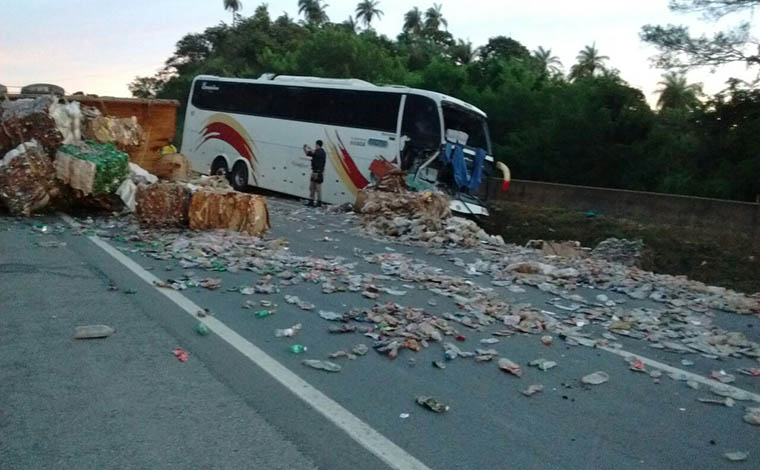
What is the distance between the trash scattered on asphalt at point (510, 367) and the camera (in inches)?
231

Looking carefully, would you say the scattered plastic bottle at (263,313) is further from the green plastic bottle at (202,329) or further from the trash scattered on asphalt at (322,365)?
the trash scattered on asphalt at (322,365)

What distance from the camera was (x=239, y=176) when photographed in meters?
24.6

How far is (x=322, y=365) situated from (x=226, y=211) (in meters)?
7.30

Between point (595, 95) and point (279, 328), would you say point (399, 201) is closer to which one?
point (279, 328)

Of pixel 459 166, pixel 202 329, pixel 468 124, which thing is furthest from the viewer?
pixel 468 124

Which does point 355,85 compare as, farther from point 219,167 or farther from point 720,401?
point 720,401

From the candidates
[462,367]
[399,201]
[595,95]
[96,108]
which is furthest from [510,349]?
[595,95]

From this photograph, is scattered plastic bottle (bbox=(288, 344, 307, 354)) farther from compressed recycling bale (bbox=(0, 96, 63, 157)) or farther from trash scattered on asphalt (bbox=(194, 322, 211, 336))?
compressed recycling bale (bbox=(0, 96, 63, 157))

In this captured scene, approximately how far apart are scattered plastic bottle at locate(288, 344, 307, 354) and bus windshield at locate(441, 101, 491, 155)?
12980mm

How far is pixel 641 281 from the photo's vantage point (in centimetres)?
1065

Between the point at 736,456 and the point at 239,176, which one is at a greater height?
the point at 736,456

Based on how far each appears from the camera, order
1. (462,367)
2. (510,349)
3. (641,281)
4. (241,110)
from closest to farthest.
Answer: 1. (462,367)
2. (510,349)
3. (641,281)
4. (241,110)

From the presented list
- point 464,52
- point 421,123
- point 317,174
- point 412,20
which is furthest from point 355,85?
point 412,20

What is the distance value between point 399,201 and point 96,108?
6388mm
